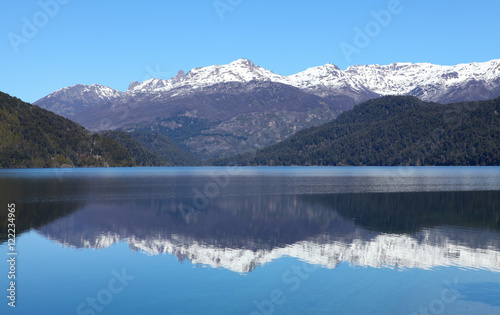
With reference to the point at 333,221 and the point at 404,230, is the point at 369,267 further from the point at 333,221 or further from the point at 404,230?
the point at 333,221

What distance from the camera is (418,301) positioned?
107 ft

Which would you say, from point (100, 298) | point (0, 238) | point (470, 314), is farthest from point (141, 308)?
point (0, 238)

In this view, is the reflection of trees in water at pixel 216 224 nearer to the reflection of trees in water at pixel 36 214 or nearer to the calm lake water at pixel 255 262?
the calm lake water at pixel 255 262

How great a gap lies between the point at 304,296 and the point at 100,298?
16.6 meters

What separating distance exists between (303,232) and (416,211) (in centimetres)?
3480

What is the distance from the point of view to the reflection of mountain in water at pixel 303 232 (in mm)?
46406

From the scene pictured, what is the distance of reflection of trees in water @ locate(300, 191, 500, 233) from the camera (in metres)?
68.1
